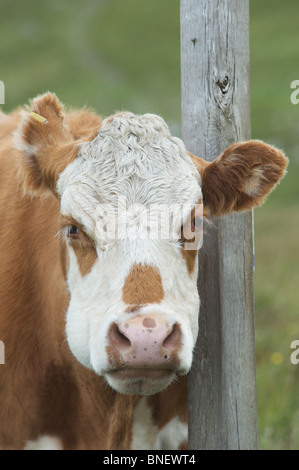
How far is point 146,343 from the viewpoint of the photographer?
3.24 m

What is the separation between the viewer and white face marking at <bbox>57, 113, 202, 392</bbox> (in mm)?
3516

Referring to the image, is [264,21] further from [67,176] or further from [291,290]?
[67,176]

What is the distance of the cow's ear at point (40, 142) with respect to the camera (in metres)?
4.22

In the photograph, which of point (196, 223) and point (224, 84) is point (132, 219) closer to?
point (196, 223)

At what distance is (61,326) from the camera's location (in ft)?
14.5

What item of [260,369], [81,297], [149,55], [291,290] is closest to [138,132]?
[81,297]

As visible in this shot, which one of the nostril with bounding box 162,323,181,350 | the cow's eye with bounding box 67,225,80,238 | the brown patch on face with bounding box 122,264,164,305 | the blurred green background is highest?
the blurred green background

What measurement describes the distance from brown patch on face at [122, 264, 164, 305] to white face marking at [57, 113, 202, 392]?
31mm

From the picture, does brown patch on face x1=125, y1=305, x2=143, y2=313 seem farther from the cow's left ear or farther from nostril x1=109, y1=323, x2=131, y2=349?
the cow's left ear

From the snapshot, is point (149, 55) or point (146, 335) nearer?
point (146, 335)

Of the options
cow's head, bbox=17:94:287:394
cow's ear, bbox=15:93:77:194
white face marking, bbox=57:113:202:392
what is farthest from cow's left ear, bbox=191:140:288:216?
cow's ear, bbox=15:93:77:194

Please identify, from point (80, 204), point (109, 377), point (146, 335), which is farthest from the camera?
point (80, 204)

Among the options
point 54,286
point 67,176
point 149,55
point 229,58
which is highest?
point 149,55

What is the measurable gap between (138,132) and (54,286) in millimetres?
1085
